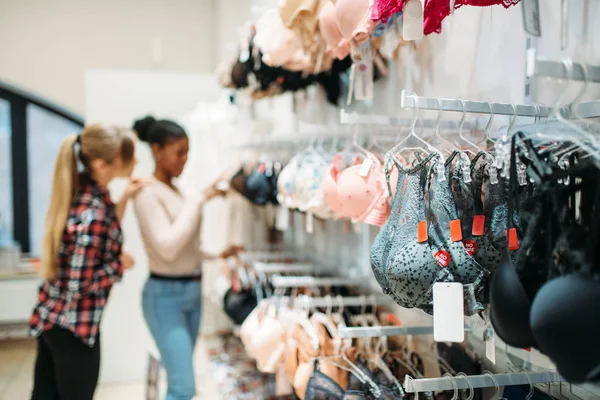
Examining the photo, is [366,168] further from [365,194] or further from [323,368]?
[323,368]

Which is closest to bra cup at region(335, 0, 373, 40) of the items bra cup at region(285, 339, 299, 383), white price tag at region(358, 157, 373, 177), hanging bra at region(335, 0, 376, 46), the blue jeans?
hanging bra at region(335, 0, 376, 46)

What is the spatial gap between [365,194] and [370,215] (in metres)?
0.06

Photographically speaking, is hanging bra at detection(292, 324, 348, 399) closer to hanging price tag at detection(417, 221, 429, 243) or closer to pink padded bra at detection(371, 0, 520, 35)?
hanging price tag at detection(417, 221, 429, 243)

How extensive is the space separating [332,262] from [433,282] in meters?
1.77

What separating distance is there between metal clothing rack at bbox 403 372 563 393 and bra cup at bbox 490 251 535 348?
340 millimetres

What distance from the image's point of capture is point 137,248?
4.06m

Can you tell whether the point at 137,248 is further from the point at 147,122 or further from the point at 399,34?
the point at 399,34

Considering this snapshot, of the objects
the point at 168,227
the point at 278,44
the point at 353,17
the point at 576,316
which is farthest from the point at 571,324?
the point at 168,227

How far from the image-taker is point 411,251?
1.26 m

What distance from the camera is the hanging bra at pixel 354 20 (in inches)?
64.1

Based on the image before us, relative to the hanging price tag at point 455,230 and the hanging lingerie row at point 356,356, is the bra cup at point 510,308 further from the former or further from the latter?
the hanging lingerie row at point 356,356

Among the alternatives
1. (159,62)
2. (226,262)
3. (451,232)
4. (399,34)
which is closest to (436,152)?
(451,232)

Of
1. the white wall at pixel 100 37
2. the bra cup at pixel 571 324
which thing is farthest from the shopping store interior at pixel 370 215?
the white wall at pixel 100 37

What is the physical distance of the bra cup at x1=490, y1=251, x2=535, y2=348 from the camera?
3.16 ft
